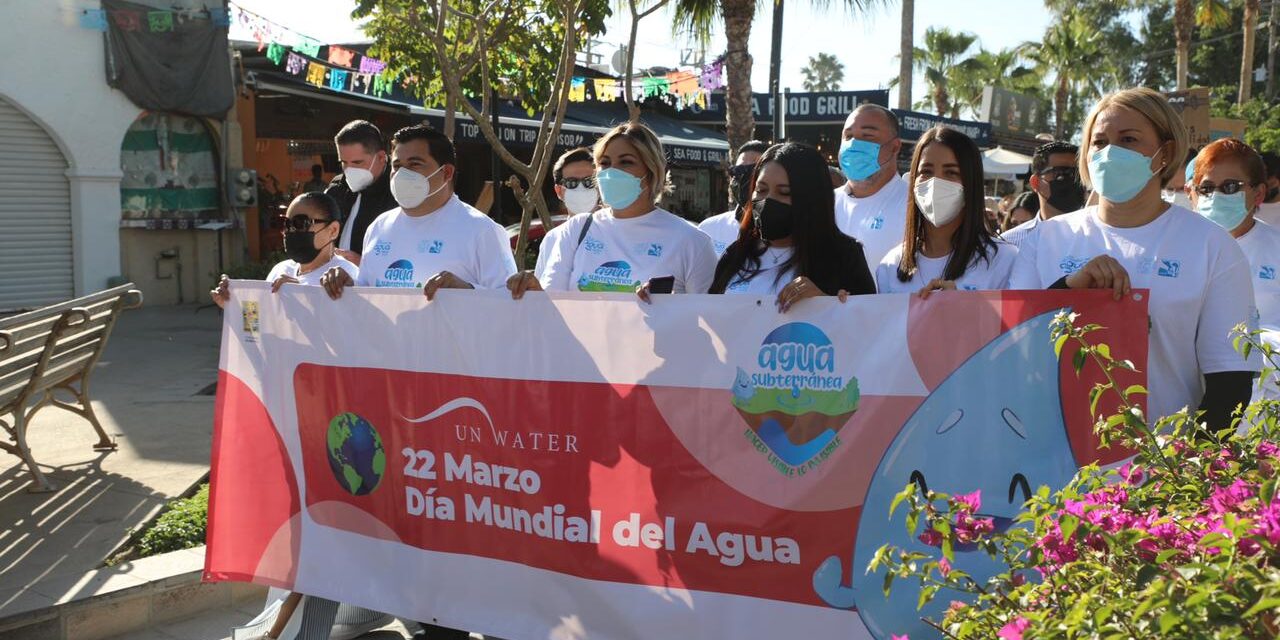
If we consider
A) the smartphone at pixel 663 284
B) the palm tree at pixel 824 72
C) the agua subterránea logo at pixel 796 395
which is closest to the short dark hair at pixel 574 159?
the smartphone at pixel 663 284

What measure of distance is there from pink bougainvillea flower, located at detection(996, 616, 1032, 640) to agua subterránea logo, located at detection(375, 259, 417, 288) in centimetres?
317

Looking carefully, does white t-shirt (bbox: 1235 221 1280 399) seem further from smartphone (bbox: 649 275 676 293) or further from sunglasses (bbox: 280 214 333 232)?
sunglasses (bbox: 280 214 333 232)

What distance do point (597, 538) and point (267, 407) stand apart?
1.58m

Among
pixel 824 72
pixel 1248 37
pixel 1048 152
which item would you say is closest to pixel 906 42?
pixel 1248 37

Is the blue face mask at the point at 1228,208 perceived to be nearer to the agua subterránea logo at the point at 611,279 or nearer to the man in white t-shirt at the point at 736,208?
the man in white t-shirt at the point at 736,208

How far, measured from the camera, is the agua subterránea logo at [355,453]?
4340mm

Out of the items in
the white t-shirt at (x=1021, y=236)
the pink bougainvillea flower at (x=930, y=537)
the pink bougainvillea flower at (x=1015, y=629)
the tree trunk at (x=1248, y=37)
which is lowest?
the pink bougainvillea flower at (x=930, y=537)

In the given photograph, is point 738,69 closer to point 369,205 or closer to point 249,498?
point 369,205

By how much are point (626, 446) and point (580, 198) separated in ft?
7.26

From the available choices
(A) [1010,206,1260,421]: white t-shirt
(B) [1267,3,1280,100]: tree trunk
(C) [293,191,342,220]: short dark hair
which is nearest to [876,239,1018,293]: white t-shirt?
(A) [1010,206,1260,421]: white t-shirt

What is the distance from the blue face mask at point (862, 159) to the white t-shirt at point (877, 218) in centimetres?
10

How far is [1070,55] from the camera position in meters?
49.7

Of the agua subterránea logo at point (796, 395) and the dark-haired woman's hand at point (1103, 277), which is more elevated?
the dark-haired woman's hand at point (1103, 277)

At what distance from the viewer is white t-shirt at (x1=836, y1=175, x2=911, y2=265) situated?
16.5 ft
